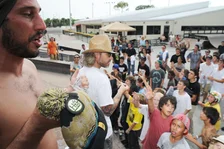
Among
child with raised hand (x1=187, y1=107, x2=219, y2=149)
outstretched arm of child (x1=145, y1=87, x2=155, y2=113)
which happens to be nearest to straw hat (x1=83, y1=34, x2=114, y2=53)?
outstretched arm of child (x1=145, y1=87, x2=155, y2=113)

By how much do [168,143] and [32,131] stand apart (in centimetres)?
224

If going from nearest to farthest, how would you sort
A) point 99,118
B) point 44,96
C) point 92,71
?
point 44,96 < point 99,118 < point 92,71

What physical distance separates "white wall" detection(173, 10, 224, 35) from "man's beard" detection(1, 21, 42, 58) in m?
26.9

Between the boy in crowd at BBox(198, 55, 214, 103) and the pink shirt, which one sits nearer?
the pink shirt

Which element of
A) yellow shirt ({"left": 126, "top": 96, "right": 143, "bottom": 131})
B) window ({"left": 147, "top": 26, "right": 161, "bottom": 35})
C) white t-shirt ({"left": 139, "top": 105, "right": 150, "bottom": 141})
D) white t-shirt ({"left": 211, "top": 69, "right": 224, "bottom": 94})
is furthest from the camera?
window ({"left": 147, "top": 26, "right": 161, "bottom": 35})

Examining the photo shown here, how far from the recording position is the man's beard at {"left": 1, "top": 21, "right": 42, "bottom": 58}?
113 cm

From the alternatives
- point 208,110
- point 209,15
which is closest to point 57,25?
point 209,15

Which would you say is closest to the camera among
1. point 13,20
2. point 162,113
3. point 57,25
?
point 13,20

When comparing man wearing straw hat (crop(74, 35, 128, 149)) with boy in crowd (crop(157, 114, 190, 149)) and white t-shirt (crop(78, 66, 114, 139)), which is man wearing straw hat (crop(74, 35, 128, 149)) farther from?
boy in crowd (crop(157, 114, 190, 149))

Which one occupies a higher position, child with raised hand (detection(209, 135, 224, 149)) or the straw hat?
the straw hat

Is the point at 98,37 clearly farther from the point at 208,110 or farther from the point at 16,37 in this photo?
the point at 208,110

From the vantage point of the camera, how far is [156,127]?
9.86ft

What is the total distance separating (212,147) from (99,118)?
7.18ft

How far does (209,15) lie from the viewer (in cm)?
2612
